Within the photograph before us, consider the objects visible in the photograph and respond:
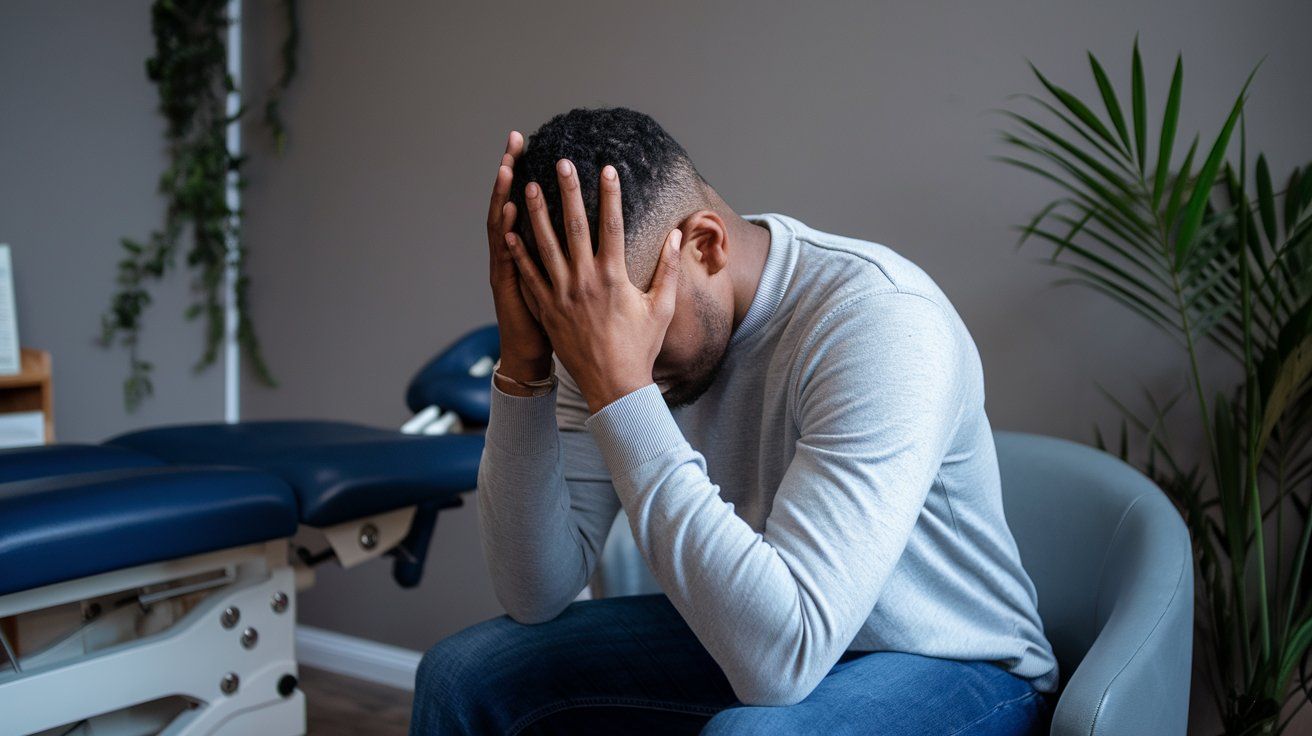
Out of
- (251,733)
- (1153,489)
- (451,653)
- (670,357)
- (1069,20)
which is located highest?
(1069,20)

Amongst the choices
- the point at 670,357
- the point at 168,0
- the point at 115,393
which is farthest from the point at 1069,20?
the point at 115,393

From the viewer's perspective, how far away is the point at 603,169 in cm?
89

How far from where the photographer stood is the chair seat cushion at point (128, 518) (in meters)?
1.01

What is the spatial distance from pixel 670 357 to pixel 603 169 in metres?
0.20

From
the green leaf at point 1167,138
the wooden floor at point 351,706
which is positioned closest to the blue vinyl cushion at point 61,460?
the wooden floor at point 351,706

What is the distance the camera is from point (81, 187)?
8.45 ft

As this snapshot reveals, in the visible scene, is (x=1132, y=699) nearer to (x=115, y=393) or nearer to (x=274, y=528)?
(x=274, y=528)

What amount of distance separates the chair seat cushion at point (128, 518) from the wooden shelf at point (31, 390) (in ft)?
3.52

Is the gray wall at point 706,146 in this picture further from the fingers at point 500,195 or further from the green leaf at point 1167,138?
the fingers at point 500,195

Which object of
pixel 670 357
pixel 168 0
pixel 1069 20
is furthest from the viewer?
pixel 168 0

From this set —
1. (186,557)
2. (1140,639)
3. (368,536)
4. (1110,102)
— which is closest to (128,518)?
(186,557)

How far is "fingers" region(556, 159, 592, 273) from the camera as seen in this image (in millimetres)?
878

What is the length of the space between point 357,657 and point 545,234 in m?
2.00

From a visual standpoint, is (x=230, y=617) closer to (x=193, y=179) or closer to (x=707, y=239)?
(x=707, y=239)
